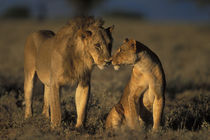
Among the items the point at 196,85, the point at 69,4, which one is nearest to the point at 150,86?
the point at 196,85

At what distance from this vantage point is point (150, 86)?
4758mm

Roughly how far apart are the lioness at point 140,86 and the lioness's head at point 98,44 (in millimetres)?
139

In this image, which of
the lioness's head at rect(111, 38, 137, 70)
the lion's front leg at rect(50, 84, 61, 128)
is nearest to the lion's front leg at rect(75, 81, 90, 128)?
the lion's front leg at rect(50, 84, 61, 128)

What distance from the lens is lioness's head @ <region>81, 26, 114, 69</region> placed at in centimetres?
488

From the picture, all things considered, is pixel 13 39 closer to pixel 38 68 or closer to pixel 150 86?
pixel 38 68

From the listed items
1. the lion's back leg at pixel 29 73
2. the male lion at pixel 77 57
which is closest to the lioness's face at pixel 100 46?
the male lion at pixel 77 57

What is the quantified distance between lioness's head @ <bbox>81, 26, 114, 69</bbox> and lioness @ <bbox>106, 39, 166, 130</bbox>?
0.45 ft

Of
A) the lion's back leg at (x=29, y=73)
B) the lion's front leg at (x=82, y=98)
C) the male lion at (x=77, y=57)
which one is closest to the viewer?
the male lion at (x=77, y=57)

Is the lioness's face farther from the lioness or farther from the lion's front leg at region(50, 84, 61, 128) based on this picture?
the lion's front leg at region(50, 84, 61, 128)

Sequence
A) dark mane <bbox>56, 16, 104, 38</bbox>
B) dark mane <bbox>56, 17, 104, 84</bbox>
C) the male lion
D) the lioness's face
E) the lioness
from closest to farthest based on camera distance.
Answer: the lioness, the lioness's face, the male lion, dark mane <bbox>56, 17, 104, 84</bbox>, dark mane <bbox>56, 16, 104, 38</bbox>

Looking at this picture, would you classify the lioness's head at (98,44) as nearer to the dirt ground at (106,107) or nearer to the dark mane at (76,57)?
the dark mane at (76,57)

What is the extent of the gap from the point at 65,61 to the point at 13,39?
633 inches

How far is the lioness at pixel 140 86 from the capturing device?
4723 millimetres

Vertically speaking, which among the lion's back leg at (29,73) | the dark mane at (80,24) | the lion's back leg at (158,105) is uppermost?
the dark mane at (80,24)
